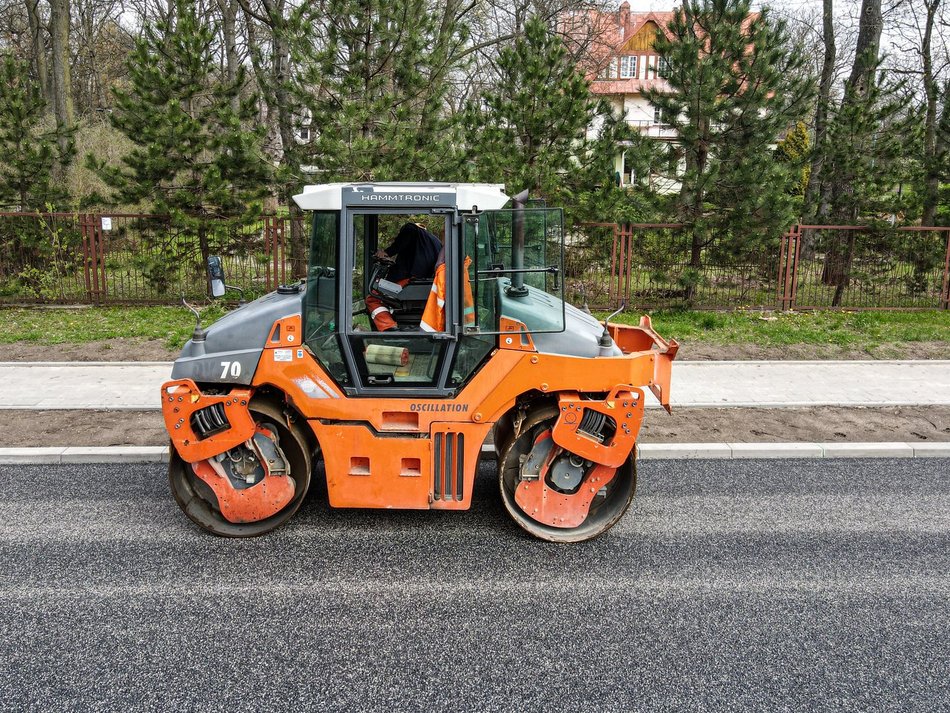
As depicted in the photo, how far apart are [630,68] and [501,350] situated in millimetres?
56835

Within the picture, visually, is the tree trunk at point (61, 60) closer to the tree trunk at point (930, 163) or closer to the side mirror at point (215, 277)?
the side mirror at point (215, 277)

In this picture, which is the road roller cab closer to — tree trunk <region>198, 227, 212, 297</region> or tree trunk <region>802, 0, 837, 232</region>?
tree trunk <region>198, 227, 212, 297</region>

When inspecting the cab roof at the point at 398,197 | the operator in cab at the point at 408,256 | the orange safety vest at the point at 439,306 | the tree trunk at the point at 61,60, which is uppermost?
the tree trunk at the point at 61,60

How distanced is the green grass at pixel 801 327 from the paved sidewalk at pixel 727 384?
4.32 ft

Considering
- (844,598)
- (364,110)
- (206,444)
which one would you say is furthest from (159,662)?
(364,110)

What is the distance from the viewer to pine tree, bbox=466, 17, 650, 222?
14.1m

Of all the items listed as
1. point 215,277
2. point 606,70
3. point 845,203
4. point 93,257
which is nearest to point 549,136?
point 845,203

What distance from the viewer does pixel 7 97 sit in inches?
600

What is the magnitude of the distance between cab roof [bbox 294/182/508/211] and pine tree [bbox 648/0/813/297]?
31.3 ft

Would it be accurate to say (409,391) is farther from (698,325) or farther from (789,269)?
(789,269)

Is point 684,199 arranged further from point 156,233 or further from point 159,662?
point 159,662

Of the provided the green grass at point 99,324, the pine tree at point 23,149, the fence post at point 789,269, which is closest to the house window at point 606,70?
the fence post at point 789,269

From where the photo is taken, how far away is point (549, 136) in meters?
14.5

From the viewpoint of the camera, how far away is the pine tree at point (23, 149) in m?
15.4
